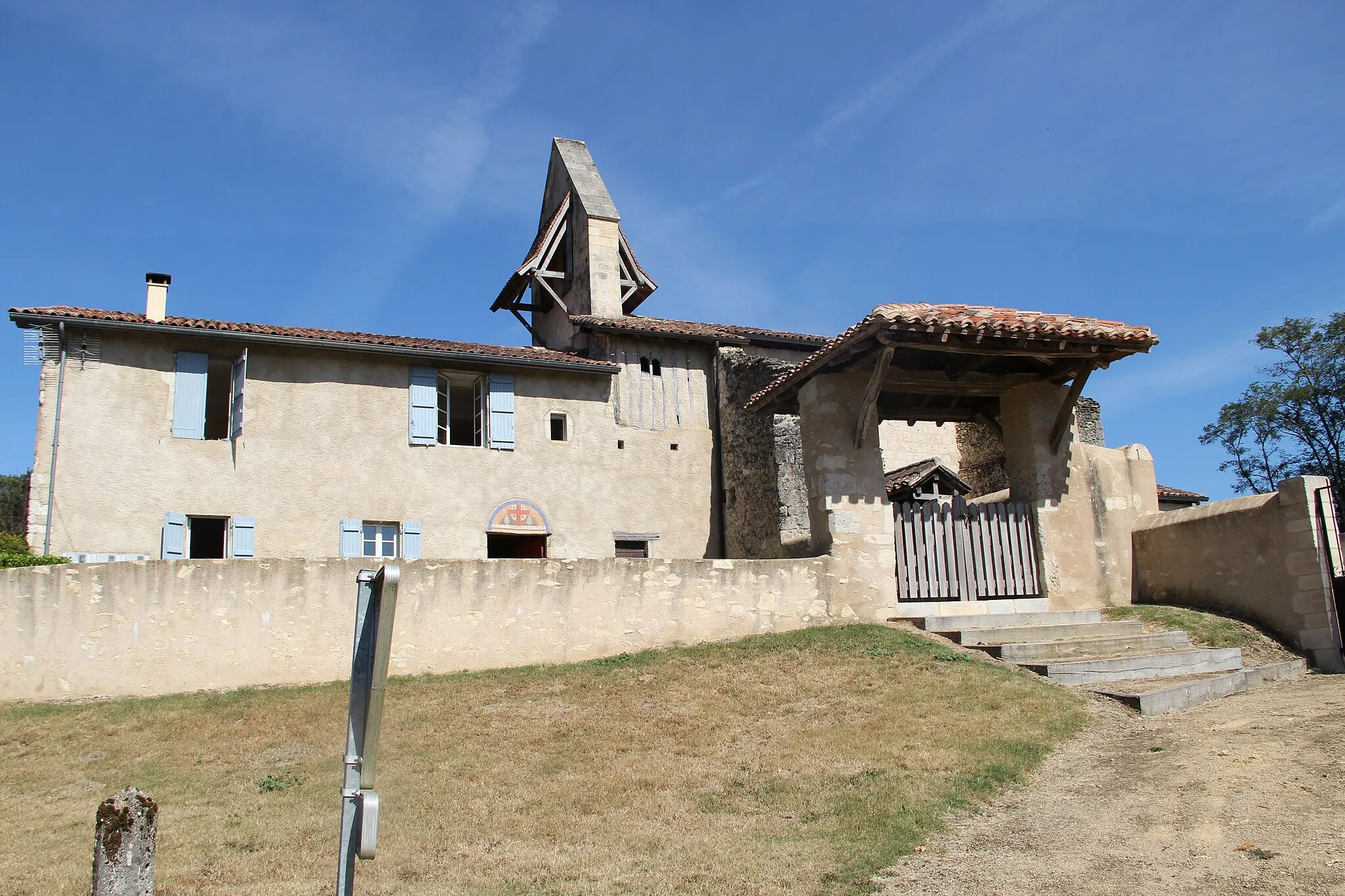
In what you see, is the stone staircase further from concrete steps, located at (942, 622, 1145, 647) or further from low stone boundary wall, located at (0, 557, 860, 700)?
low stone boundary wall, located at (0, 557, 860, 700)

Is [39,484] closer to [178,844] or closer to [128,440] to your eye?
[128,440]

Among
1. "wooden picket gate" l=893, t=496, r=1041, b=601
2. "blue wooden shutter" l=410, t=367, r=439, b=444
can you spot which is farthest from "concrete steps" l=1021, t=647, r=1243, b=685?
"blue wooden shutter" l=410, t=367, r=439, b=444

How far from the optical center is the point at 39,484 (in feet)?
48.9

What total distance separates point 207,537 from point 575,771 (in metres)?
11.8

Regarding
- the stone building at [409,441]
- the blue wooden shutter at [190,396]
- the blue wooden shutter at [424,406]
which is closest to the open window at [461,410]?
the stone building at [409,441]

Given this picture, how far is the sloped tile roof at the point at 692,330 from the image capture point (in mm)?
19766

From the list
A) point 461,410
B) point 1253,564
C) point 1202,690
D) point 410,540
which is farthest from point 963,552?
point 461,410

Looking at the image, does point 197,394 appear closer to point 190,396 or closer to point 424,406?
point 190,396

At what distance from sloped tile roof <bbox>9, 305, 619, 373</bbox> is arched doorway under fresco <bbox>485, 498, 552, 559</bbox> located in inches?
105

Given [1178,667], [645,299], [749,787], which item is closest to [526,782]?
[749,787]

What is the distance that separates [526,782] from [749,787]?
1717 millimetres

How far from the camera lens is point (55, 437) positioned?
15.1 m

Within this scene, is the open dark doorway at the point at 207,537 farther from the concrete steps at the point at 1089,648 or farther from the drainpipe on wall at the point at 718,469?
the concrete steps at the point at 1089,648

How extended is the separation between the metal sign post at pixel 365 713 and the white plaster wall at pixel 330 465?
44.5 feet
